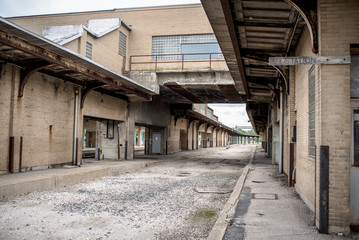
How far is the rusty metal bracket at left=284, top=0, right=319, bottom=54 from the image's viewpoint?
520 cm

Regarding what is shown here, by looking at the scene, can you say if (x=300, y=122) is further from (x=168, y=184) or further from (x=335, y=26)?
(x=168, y=184)

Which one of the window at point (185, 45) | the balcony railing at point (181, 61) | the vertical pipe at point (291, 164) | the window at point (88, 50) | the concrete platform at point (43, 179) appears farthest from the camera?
the window at point (185, 45)

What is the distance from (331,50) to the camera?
495cm

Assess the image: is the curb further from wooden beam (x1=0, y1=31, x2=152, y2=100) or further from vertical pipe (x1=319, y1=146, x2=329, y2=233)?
wooden beam (x1=0, y1=31, x2=152, y2=100)

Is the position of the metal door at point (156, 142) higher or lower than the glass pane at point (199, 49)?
lower

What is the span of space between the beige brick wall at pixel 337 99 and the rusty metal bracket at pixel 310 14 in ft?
0.76

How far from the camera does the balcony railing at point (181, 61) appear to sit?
2041cm

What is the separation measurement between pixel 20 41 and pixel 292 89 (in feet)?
28.1

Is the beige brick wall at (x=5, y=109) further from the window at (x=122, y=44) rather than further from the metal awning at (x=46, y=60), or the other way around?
the window at (x=122, y=44)

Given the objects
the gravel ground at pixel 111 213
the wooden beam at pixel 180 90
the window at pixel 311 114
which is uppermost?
the wooden beam at pixel 180 90

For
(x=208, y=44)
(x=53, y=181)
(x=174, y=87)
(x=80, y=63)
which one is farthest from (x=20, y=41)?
(x=208, y=44)

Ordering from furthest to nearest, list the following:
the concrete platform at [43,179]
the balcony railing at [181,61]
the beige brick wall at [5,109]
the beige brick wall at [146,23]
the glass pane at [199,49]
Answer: the glass pane at [199,49]
the beige brick wall at [146,23]
the balcony railing at [181,61]
the beige brick wall at [5,109]
the concrete platform at [43,179]

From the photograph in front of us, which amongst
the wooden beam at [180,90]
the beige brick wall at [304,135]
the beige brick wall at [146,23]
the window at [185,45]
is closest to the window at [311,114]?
the beige brick wall at [304,135]

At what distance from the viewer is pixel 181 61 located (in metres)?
21.3
